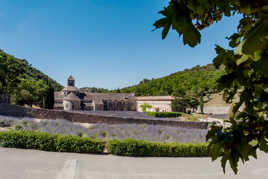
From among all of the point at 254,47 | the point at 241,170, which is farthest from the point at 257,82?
the point at 241,170

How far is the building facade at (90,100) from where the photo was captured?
151ft

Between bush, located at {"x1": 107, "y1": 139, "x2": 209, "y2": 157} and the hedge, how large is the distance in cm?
93

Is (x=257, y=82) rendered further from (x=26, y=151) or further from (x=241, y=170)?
(x=26, y=151)

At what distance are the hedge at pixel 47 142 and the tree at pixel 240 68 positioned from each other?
9.49m

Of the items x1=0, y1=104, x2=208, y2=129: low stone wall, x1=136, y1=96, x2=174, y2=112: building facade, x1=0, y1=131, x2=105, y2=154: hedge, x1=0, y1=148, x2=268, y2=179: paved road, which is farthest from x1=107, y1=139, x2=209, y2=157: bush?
x1=136, y1=96, x2=174, y2=112: building facade

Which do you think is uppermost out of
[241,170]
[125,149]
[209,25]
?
[209,25]

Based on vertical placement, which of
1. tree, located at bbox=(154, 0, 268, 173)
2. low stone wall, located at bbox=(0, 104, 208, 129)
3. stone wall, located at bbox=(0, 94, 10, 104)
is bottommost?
low stone wall, located at bbox=(0, 104, 208, 129)

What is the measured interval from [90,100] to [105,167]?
44.2m

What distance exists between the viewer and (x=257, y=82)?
130 cm

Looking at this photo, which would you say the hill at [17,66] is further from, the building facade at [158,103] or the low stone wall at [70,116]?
the building facade at [158,103]

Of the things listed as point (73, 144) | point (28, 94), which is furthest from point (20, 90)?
point (73, 144)

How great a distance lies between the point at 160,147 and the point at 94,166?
3.81m

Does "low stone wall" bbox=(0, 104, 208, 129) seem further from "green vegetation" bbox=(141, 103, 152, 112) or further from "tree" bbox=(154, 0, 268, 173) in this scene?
"green vegetation" bbox=(141, 103, 152, 112)

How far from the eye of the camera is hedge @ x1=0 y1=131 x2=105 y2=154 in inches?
386
